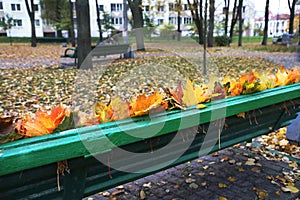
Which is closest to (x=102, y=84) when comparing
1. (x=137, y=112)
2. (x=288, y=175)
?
(x=288, y=175)

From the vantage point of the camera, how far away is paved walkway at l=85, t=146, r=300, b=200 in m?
2.53

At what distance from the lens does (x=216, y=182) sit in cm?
272

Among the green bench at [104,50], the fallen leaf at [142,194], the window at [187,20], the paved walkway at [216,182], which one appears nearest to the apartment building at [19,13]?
the window at [187,20]

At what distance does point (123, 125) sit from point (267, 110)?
134cm

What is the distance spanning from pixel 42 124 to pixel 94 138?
264 millimetres

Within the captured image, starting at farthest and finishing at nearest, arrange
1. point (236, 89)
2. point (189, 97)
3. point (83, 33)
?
point (83, 33) < point (236, 89) < point (189, 97)

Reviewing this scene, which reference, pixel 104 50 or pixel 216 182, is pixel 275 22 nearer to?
pixel 104 50

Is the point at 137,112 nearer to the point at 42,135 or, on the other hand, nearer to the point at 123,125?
the point at 123,125

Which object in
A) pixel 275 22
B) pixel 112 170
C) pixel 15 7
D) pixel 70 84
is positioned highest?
pixel 15 7

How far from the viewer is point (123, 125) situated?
61.6 inches

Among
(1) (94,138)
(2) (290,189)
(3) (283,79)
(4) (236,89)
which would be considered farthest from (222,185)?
(1) (94,138)

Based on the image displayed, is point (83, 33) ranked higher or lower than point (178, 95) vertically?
higher

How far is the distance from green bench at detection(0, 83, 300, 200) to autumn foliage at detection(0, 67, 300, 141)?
6 cm

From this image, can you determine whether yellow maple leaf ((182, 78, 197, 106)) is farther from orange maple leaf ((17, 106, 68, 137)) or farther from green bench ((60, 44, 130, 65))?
green bench ((60, 44, 130, 65))
